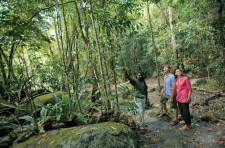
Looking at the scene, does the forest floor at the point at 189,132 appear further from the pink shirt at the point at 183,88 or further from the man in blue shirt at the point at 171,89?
the pink shirt at the point at 183,88

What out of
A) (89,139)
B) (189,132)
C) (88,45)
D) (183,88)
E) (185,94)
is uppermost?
(88,45)

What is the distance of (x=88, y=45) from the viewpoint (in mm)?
2594

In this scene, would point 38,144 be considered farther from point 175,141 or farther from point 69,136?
point 175,141

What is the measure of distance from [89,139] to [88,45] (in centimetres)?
178

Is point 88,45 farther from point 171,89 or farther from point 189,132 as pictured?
point 189,132

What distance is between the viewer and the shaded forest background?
101 inches

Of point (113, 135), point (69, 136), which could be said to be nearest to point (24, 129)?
point (69, 136)

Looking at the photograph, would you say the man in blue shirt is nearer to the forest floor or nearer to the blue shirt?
the blue shirt

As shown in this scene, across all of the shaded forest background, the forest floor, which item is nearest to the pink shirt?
the forest floor

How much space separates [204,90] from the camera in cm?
709

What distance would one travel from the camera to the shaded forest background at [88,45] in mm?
2553

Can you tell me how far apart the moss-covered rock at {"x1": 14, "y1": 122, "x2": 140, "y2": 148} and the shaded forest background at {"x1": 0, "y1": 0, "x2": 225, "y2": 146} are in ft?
1.61

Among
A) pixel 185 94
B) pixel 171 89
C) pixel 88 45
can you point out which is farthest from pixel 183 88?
pixel 88 45

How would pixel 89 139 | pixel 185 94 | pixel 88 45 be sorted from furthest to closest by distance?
pixel 185 94 → pixel 88 45 → pixel 89 139
